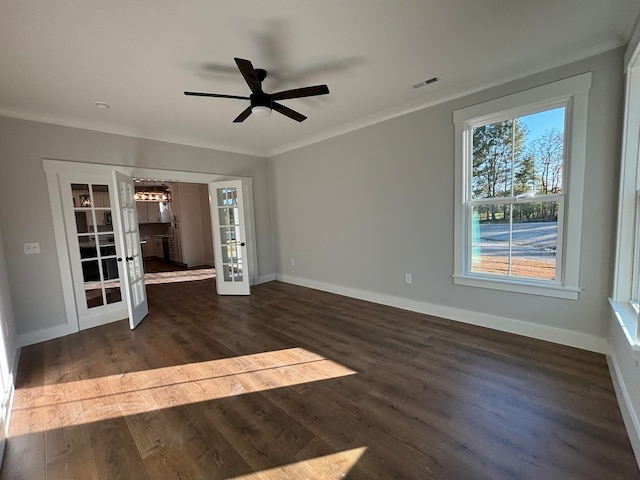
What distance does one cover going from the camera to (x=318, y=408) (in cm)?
190

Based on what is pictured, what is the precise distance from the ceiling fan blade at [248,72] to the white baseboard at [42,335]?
3.72 m

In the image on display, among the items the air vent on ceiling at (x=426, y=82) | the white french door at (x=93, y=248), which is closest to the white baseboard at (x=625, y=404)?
the air vent on ceiling at (x=426, y=82)

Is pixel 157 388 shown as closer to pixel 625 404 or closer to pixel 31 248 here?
pixel 31 248

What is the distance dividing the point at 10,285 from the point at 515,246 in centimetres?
560

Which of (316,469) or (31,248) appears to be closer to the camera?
(316,469)

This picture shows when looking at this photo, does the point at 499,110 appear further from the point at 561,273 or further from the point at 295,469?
the point at 295,469

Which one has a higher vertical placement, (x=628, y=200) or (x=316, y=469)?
(x=628, y=200)

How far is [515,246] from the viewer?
9.36 ft

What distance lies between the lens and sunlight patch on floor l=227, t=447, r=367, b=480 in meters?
1.40

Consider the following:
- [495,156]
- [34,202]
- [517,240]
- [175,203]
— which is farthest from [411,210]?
[175,203]

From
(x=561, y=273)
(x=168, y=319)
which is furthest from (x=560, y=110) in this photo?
(x=168, y=319)

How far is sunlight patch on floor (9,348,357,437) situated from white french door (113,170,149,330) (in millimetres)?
1289

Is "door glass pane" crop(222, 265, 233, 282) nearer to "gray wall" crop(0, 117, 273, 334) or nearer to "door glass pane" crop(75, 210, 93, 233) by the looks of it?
"door glass pane" crop(75, 210, 93, 233)

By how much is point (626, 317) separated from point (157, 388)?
11.9ft
